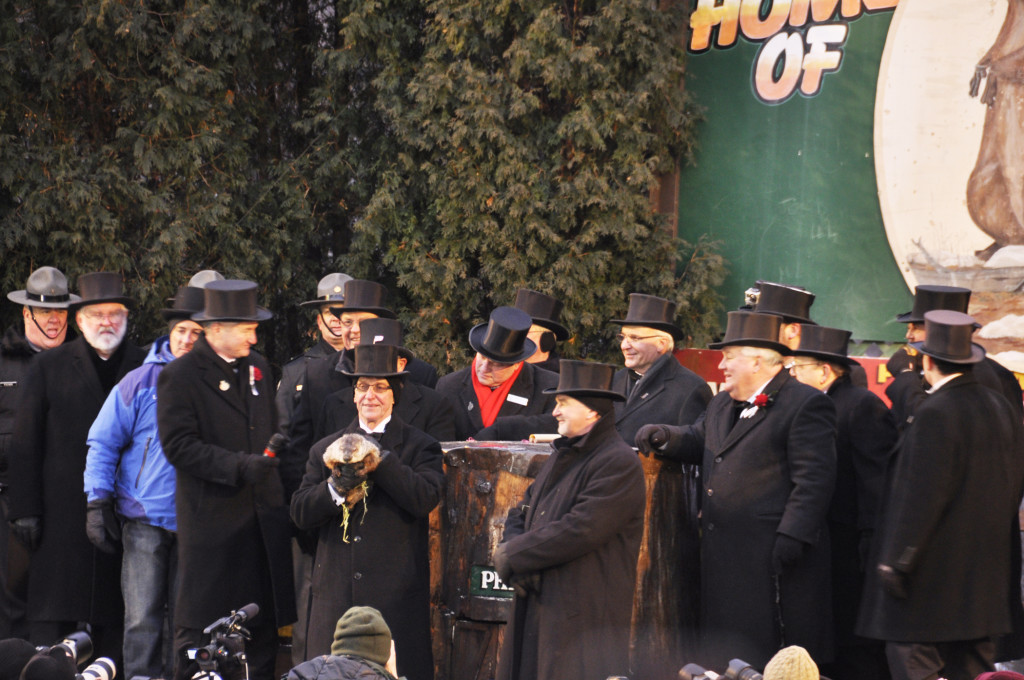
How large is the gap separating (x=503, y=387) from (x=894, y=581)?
292 cm

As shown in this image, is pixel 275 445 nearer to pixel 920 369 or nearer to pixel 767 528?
pixel 767 528

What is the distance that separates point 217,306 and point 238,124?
5.94 metres

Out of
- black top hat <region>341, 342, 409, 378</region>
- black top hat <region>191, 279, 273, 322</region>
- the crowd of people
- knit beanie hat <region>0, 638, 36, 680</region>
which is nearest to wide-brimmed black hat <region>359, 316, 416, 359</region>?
the crowd of people

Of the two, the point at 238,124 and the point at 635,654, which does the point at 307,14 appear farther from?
the point at 635,654

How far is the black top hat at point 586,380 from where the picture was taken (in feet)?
17.4

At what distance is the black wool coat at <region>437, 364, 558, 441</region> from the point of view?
7207 millimetres

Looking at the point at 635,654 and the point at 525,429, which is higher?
the point at 525,429

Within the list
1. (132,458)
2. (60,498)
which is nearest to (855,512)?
(132,458)

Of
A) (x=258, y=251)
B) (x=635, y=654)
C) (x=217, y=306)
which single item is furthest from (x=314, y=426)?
(x=258, y=251)

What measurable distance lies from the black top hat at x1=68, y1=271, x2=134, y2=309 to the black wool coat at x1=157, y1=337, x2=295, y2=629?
1.10m

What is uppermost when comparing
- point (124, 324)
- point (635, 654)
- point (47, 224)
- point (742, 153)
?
point (742, 153)

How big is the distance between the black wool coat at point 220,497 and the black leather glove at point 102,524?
0.41 meters

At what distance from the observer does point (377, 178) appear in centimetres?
1184

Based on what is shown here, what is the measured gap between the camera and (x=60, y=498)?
7.03 metres
